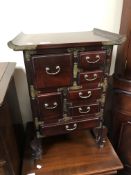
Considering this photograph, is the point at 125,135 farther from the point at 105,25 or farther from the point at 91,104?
the point at 105,25

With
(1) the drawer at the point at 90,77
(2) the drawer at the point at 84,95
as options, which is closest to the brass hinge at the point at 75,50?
(1) the drawer at the point at 90,77

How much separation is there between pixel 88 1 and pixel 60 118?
804mm

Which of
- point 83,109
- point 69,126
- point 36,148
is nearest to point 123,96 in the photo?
point 83,109

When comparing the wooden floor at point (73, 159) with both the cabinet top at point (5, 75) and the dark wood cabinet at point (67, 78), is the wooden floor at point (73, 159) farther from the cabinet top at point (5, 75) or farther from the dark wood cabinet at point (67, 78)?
the cabinet top at point (5, 75)

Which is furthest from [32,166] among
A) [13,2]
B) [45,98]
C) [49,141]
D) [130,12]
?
[130,12]

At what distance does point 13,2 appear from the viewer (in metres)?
1.16

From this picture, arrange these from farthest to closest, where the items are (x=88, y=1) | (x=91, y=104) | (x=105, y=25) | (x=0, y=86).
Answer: (x=105, y=25) < (x=88, y=1) < (x=91, y=104) < (x=0, y=86)

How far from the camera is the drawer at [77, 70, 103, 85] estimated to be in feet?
3.29

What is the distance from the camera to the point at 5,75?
1062mm

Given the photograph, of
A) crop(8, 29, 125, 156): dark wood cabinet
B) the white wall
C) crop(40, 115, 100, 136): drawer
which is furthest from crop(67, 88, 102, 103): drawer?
the white wall

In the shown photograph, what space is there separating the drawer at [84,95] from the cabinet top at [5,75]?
0.35 m

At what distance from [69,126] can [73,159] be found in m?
0.25

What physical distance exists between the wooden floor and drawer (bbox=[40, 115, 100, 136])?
21 centimetres

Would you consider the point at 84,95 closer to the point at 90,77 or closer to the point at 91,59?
the point at 90,77
